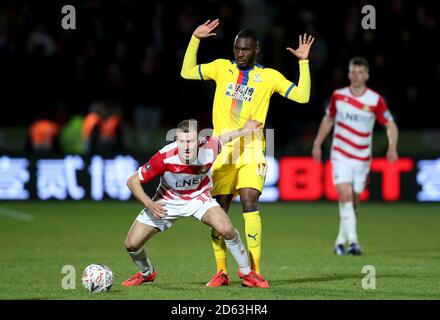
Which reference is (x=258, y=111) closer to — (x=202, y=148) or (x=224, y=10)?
(x=202, y=148)

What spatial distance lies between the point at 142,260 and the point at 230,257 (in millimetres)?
3038

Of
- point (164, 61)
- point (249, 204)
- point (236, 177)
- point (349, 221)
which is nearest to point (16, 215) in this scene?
point (164, 61)

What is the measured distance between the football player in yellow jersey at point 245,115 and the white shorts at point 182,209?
50cm

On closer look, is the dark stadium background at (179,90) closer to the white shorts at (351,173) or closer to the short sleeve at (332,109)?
the white shorts at (351,173)

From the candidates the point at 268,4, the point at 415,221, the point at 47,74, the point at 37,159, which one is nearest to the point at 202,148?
the point at 415,221

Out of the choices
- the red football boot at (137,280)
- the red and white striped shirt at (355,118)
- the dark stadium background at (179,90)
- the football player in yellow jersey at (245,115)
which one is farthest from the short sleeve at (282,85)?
the dark stadium background at (179,90)

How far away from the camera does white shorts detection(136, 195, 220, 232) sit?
30.2 feet

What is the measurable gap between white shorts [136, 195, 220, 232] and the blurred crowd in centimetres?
1111

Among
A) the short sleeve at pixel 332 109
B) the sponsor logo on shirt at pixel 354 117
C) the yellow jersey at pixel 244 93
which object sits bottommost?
the sponsor logo on shirt at pixel 354 117

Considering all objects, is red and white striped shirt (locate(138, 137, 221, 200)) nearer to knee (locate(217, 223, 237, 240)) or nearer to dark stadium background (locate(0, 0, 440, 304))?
knee (locate(217, 223, 237, 240))

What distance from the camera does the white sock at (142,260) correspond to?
30.7ft

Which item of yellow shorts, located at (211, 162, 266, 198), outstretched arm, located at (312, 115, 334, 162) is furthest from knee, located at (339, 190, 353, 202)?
yellow shorts, located at (211, 162, 266, 198)

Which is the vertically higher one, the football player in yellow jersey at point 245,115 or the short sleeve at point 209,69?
the short sleeve at point 209,69

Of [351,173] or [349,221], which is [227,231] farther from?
[351,173]
